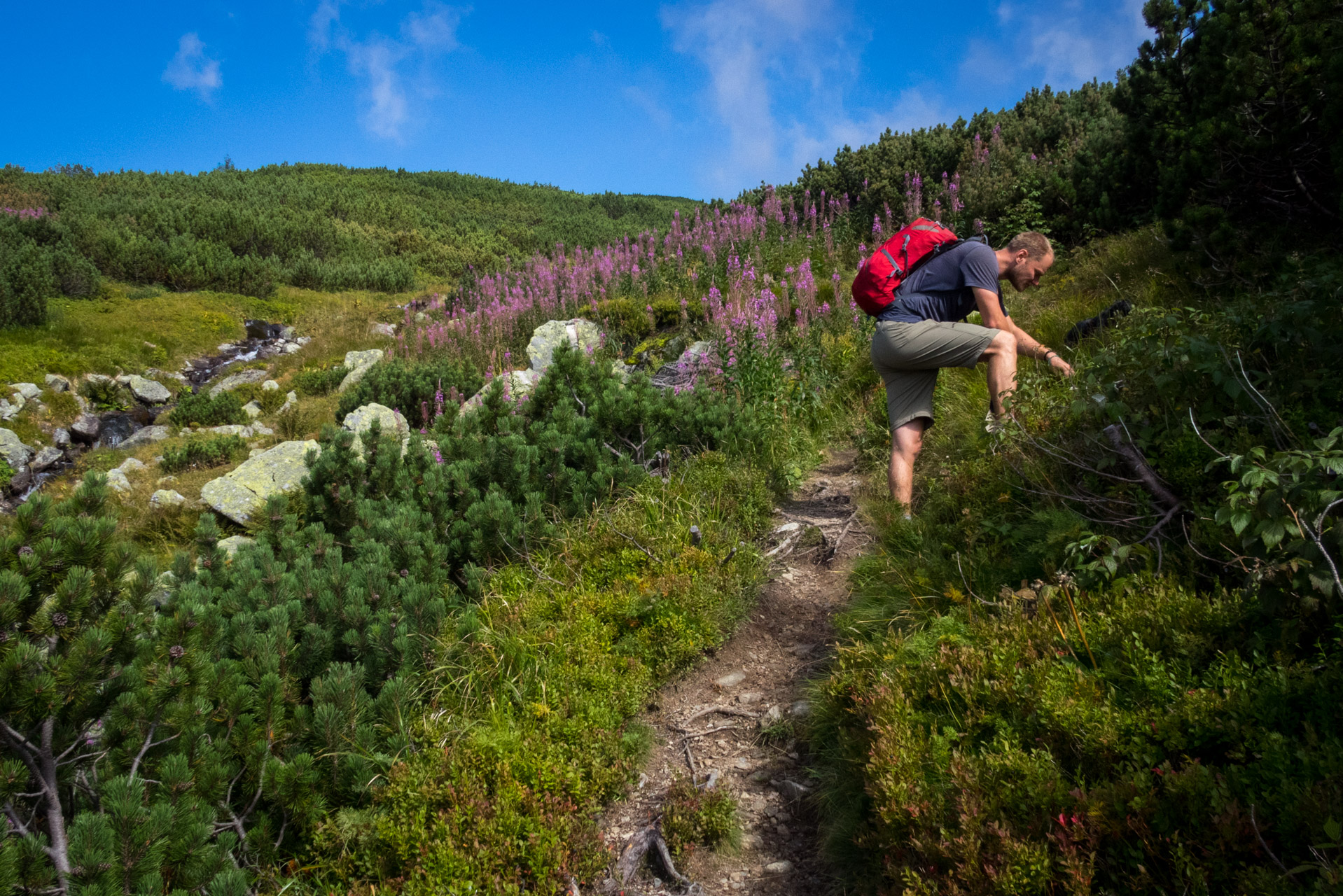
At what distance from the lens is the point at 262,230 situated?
29.9 meters

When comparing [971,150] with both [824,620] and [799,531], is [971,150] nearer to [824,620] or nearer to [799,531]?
[799,531]

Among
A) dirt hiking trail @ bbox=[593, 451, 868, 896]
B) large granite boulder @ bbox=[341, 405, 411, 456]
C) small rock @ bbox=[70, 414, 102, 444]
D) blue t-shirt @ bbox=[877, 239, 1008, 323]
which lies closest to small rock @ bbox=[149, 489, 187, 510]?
large granite boulder @ bbox=[341, 405, 411, 456]

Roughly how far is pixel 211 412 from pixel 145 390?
12.3ft

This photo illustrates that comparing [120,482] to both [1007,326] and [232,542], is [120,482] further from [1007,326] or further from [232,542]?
[1007,326]

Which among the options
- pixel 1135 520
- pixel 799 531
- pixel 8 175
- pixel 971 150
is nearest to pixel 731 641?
pixel 799 531

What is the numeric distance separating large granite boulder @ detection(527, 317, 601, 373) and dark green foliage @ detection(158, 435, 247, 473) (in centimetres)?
524

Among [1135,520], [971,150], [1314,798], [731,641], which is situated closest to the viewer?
[1314,798]

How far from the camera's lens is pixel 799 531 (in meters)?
5.22

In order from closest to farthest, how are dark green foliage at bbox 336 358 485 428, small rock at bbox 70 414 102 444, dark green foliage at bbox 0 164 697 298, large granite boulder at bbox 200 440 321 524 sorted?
large granite boulder at bbox 200 440 321 524
dark green foliage at bbox 336 358 485 428
small rock at bbox 70 414 102 444
dark green foliage at bbox 0 164 697 298

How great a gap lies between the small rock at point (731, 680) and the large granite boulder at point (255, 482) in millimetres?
5945

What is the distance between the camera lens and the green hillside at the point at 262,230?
2170 cm

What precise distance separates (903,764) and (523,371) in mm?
9155

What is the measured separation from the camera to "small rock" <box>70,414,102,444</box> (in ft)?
47.2

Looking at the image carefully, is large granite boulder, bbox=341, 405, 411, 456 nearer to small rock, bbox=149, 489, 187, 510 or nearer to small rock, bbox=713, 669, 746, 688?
small rock, bbox=149, 489, 187, 510
